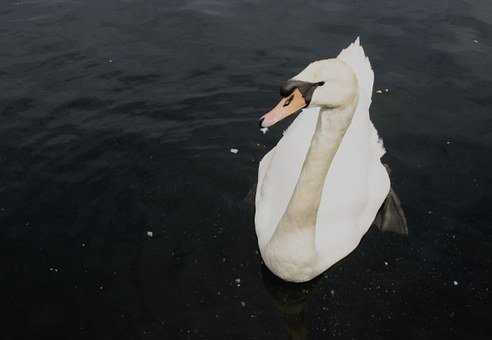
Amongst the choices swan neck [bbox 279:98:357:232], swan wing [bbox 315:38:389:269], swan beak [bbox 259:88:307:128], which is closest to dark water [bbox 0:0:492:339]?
swan wing [bbox 315:38:389:269]

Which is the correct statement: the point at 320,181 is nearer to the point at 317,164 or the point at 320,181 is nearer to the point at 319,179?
the point at 319,179

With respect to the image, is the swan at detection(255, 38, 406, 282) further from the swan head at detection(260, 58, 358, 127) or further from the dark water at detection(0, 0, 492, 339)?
the dark water at detection(0, 0, 492, 339)

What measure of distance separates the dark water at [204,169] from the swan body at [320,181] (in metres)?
0.47

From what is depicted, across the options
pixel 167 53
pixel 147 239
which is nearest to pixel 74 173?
pixel 147 239

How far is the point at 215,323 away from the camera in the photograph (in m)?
6.21

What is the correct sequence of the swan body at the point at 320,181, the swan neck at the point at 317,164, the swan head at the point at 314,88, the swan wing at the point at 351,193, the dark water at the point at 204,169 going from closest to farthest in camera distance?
the swan head at the point at 314,88, the swan body at the point at 320,181, the swan neck at the point at 317,164, the dark water at the point at 204,169, the swan wing at the point at 351,193

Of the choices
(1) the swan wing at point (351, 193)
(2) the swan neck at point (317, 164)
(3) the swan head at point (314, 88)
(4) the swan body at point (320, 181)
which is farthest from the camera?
(1) the swan wing at point (351, 193)

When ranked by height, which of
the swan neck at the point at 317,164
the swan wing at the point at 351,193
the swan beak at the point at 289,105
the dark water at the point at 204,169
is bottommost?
the dark water at the point at 204,169

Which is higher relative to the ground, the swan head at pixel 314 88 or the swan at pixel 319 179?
the swan head at pixel 314 88

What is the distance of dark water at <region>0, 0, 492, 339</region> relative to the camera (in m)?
6.41

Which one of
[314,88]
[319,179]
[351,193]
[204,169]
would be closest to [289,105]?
[314,88]

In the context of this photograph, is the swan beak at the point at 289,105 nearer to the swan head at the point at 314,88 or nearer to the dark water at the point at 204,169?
the swan head at the point at 314,88

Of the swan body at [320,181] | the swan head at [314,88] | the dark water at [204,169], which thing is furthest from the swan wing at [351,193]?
the swan head at [314,88]

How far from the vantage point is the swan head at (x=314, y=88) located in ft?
15.9
